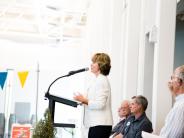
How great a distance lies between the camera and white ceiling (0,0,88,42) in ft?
31.6

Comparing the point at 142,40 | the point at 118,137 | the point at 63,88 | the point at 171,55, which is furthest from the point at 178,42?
the point at 63,88

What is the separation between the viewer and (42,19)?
11.0 m

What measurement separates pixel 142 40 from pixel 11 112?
5.42m

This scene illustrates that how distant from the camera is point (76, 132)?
8.01 meters

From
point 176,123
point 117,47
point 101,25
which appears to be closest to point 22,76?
point 101,25

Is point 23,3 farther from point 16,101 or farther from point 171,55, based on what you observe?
point 171,55

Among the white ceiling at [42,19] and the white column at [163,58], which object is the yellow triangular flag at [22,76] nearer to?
the white ceiling at [42,19]

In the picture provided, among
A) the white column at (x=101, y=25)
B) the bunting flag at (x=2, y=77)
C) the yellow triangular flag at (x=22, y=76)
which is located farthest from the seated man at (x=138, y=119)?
the yellow triangular flag at (x=22, y=76)

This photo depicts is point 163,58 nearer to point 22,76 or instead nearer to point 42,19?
point 22,76

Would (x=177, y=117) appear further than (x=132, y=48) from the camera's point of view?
No

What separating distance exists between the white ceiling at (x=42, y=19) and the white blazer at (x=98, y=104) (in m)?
6.42

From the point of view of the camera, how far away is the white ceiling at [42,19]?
962cm

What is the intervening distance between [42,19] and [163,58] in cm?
834

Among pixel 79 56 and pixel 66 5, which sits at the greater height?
pixel 66 5
